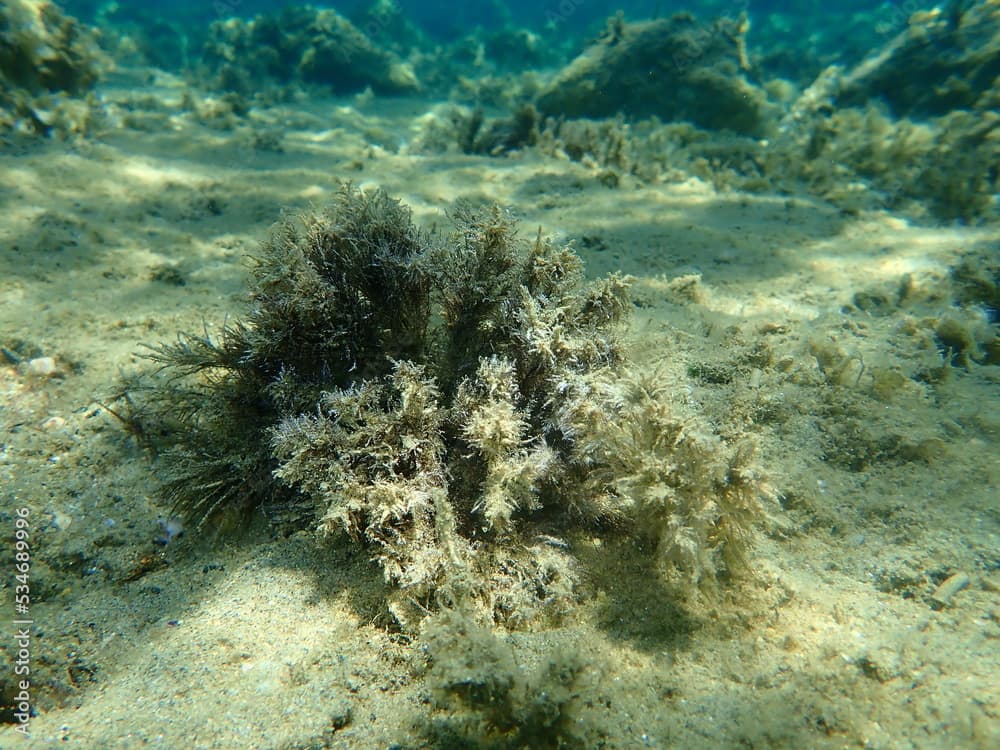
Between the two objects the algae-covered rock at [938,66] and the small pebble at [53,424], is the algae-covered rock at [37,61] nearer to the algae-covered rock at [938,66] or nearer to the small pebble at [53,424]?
the small pebble at [53,424]

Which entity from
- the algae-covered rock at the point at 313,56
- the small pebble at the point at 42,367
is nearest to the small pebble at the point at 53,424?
the small pebble at the point at 42,367

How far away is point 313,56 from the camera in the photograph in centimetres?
1444

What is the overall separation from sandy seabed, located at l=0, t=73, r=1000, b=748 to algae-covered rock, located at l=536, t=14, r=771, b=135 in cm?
666

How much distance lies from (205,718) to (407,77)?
16477 mm

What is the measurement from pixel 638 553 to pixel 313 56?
16654 mm

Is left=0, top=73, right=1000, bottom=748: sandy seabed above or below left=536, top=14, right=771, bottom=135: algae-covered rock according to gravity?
below

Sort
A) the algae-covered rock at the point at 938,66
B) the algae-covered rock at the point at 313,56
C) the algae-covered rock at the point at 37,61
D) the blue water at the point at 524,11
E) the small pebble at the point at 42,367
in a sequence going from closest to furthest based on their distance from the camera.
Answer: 1. the small pebble at the point at 42,367
2. the algae-covered rock at the point at 37,61
3. the algae-covered rock at the point at 938,66
4. the algae-covered rock at the point at 313,56
5. the blue water at the point at 524,11

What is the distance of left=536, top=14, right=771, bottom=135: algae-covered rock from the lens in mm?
10281

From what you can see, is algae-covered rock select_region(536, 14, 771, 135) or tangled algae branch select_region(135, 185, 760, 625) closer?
tangled algae branch select_region(135, 185, 760, 625)

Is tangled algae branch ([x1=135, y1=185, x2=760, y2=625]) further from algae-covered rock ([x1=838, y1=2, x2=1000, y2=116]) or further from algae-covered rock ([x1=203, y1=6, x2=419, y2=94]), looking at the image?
algae-covered rock ([x1=203, y1=6, x2=419, y2=94])

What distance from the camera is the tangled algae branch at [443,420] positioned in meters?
2.19

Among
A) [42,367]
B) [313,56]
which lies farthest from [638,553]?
[313,56]

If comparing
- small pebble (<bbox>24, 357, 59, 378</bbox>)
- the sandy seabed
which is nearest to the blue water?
the sandy seabed

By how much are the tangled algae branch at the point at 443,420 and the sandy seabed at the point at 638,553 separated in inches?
9.1
